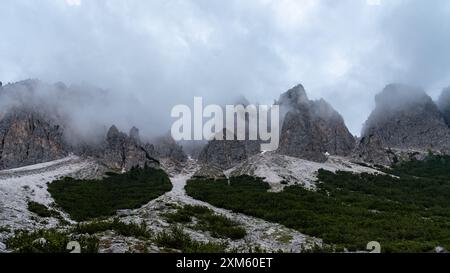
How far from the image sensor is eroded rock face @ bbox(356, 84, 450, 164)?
541 ft

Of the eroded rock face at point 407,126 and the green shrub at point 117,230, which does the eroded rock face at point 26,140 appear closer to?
the eroded rock face at point 407,126

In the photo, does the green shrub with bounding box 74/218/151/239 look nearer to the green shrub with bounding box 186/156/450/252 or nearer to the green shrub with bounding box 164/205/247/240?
the green shrub with bounding box 164/205/247/240

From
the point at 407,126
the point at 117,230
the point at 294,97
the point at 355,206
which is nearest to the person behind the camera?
the point at 117,230

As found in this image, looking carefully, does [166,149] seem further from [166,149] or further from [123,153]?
[123,153]

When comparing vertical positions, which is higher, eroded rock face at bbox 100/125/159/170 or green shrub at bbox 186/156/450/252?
eroded rock face at bbox 100/125/159/170

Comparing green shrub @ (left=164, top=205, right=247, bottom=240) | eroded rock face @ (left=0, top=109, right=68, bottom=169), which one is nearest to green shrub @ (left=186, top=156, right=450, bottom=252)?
green shrub @ (left=164, top=205, right=247, bottom=240)

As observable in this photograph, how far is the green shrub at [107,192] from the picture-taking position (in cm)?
6450

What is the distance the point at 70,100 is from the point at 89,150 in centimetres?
4145

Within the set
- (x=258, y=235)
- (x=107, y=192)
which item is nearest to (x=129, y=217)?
(x=258, y=235)

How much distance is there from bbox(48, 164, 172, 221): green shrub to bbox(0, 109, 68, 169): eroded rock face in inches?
1296

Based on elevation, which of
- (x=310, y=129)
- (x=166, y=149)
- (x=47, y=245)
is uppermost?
(x=310, y=129)

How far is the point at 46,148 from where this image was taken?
444ft

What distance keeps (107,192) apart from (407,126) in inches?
5414

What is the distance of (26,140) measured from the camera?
134m
